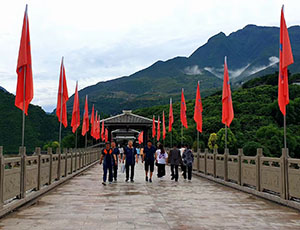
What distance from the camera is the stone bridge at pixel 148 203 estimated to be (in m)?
6.70

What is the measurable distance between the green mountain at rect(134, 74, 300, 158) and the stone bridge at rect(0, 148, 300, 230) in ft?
106

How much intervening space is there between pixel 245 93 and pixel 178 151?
66963mm

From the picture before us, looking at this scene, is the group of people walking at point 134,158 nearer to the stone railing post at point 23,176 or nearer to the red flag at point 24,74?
the red flag at point 24,74

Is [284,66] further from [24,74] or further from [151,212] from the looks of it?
[24,74]

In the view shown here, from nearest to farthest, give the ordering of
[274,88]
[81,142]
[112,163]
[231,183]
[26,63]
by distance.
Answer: [26,63], [231,183], [112,163], [81,142], [274,88]

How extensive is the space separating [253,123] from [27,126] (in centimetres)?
3655

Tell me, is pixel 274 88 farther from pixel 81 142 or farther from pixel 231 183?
pixel 231 183

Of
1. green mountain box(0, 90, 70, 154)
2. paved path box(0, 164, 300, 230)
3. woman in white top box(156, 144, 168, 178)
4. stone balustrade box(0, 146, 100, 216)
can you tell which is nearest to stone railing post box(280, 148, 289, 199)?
paved path box(0, 164, 300, 230)

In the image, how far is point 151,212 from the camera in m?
7.78

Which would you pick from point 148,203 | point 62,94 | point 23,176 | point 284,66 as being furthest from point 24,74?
point 284,66

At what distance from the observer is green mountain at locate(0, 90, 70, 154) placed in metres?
63.2

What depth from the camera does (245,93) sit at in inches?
3164

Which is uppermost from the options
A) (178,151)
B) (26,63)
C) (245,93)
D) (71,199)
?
(245,93)

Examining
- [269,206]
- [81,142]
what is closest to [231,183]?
[269,206]
